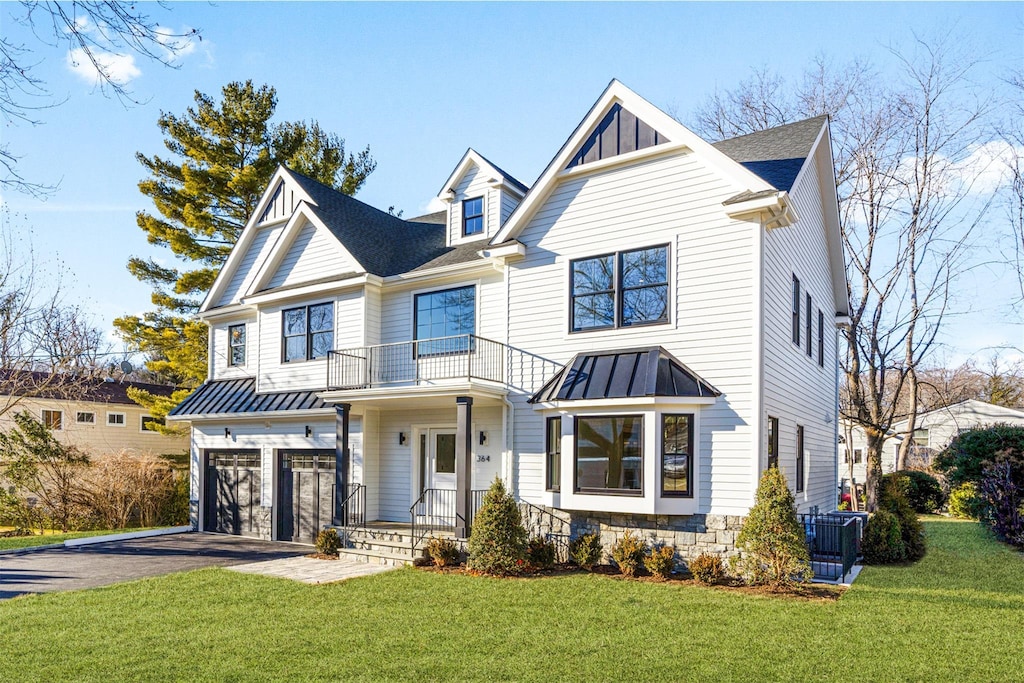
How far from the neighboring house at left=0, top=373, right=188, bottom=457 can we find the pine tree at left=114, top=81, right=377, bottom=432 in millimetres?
3135

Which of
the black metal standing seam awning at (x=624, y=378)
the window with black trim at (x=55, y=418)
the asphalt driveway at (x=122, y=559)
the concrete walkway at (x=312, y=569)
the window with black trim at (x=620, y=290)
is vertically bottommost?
the asphalt driveway at (x=122, y=559)

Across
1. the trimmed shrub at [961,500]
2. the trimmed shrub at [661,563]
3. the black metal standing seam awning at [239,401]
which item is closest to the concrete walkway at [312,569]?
the black metal standing seam awning at [239,401]

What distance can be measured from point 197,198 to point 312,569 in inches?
758

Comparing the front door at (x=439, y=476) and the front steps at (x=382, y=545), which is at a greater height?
the front door at (x=439, y=476)

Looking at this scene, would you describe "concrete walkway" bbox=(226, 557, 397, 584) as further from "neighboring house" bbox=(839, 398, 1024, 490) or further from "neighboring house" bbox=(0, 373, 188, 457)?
"neighboring house" bbox=(839, 398, 1024, 490)

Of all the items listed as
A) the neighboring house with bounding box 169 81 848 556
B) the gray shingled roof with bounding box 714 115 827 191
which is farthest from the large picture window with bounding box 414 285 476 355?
the gray shingled roof with bounding box 714 115 827 191

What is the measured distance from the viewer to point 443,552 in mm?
13188

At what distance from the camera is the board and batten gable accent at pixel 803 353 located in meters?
12.8

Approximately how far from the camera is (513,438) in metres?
14.4

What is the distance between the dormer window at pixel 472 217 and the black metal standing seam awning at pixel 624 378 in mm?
5720

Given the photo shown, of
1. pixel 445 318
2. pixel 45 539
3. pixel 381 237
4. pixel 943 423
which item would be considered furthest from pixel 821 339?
pixel 45 539

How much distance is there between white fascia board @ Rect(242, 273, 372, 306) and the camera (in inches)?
660

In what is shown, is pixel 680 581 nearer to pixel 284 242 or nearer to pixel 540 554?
pixel 540 554

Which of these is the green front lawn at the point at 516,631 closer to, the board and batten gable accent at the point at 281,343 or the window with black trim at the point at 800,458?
the window with black trim at the point at 800,458
